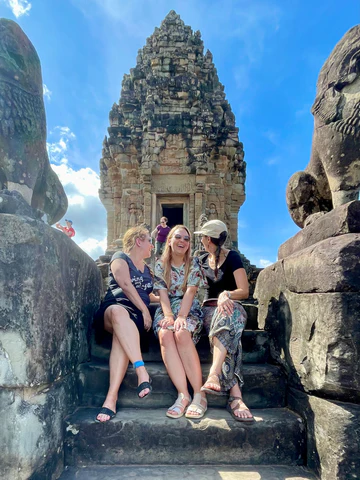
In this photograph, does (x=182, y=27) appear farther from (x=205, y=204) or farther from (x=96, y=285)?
(x=96, y=285)

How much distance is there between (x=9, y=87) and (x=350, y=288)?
2.48 metres

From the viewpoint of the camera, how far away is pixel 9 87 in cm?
208

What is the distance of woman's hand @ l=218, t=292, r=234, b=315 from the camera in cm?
229

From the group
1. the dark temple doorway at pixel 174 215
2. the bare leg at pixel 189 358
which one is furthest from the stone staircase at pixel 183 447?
the dark temple doorway at pixel 174 215

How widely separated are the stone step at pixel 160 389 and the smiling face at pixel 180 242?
3.15 ft

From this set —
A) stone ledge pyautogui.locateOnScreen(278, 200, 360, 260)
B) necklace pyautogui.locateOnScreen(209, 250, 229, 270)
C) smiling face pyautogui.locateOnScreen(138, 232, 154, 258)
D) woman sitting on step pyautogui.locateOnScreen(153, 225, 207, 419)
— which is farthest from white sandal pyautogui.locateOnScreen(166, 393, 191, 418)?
stone ledge pyautogui.locateOnScreen(278, 200, 360, 260)

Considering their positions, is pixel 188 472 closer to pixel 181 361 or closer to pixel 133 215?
pixel 181 361

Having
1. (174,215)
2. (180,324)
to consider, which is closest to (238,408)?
(180,324)

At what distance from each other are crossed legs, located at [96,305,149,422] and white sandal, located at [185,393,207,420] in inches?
11.8

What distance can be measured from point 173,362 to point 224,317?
1.58 feet

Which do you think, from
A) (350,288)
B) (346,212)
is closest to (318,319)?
(350,288)

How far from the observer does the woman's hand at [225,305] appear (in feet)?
7.50

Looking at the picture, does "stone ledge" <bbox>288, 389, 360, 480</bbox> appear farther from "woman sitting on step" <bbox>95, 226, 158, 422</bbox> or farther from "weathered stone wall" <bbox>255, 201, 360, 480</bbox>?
"woman sitting on step" <bbox>95, 226, 158, 422</bbox>

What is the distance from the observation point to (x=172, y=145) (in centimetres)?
1205
